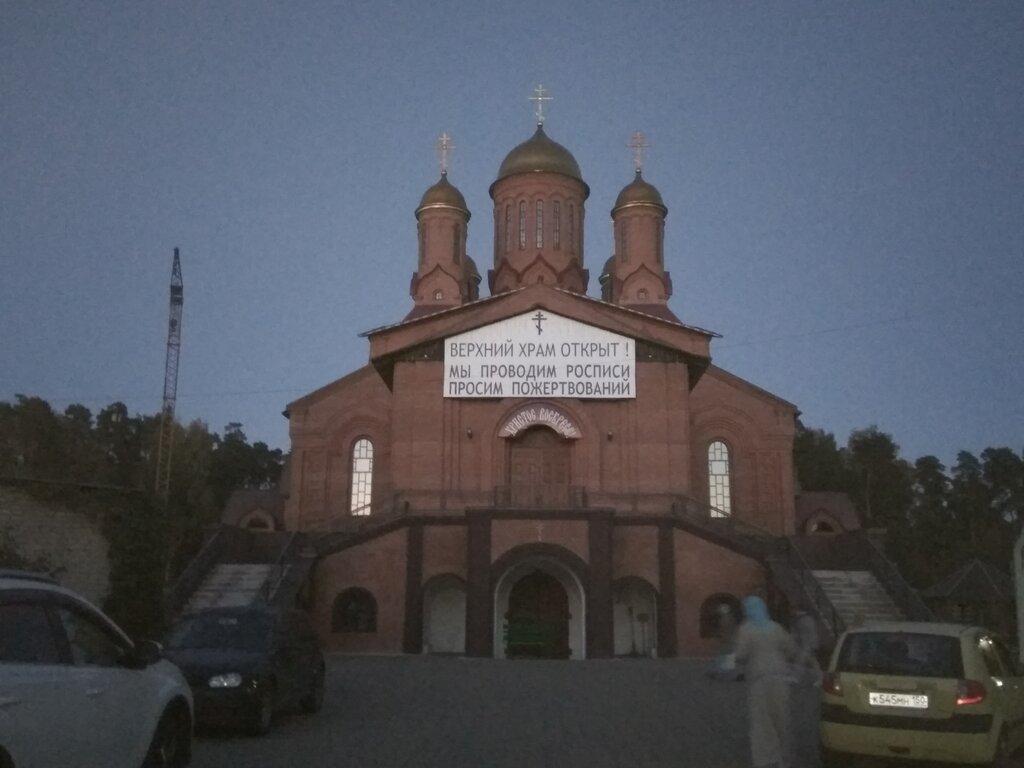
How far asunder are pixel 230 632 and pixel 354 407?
84.4 feet

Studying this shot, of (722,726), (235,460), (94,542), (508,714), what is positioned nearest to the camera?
(722,726)

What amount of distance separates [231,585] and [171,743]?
20.8 m

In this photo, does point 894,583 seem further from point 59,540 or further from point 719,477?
point 59,540

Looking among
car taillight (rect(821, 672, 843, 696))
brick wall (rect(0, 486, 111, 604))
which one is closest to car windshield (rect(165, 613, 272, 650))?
brick wall (rect(0, 486, 111, 604))

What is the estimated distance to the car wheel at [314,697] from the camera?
1454 centimetres

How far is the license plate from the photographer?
9800 millimetres

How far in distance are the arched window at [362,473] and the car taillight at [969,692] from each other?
1147 inches

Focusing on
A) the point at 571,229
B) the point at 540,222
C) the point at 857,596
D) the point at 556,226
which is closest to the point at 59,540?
the point at 857,596

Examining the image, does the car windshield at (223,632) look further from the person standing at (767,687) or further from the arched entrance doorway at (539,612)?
the arched entrance doorway at (539,612)

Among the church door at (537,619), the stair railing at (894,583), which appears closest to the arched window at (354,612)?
the church door at (537,619)

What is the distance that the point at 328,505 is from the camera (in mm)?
38312

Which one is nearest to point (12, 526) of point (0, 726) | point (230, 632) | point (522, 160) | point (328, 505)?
point (230, 632)

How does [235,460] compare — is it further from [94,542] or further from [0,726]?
[0,726]

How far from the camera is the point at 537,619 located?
98.7ft
